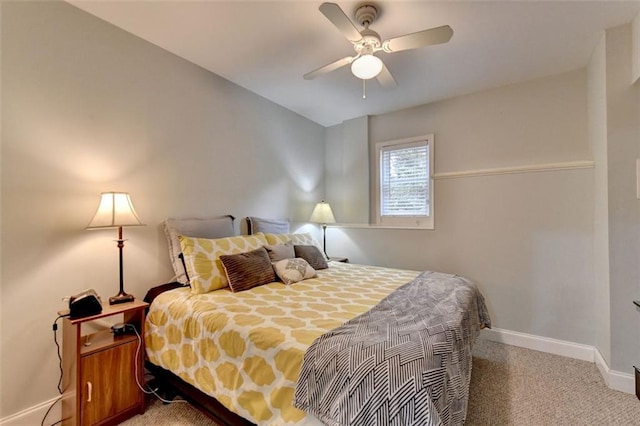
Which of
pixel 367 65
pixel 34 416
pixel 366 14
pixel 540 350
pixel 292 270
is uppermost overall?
pixel 366 14

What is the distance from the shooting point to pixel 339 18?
1.64m

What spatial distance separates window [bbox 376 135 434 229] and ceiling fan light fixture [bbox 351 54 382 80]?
1912mm

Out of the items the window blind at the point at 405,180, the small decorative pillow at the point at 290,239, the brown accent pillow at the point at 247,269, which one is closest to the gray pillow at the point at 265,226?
the small decorative pillow at the point at 290,239

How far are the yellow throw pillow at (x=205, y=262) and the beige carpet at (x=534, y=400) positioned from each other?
819 mm

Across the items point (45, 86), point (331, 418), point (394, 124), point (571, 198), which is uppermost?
point (394, 124)

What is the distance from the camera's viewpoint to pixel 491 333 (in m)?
3.06

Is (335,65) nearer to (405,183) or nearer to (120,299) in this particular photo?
(405,183)

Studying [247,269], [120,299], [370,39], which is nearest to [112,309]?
[120,299]

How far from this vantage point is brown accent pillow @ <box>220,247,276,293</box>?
86.1 inches

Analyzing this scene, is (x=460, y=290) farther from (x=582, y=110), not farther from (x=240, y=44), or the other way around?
(x=240, y=44)

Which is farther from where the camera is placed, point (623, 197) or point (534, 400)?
point (623, 197)

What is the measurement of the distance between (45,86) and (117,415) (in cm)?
215

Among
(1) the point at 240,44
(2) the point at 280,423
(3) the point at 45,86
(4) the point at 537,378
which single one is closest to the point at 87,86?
(3) the point at 45,86

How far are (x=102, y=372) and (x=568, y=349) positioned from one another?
3813 millimetres
